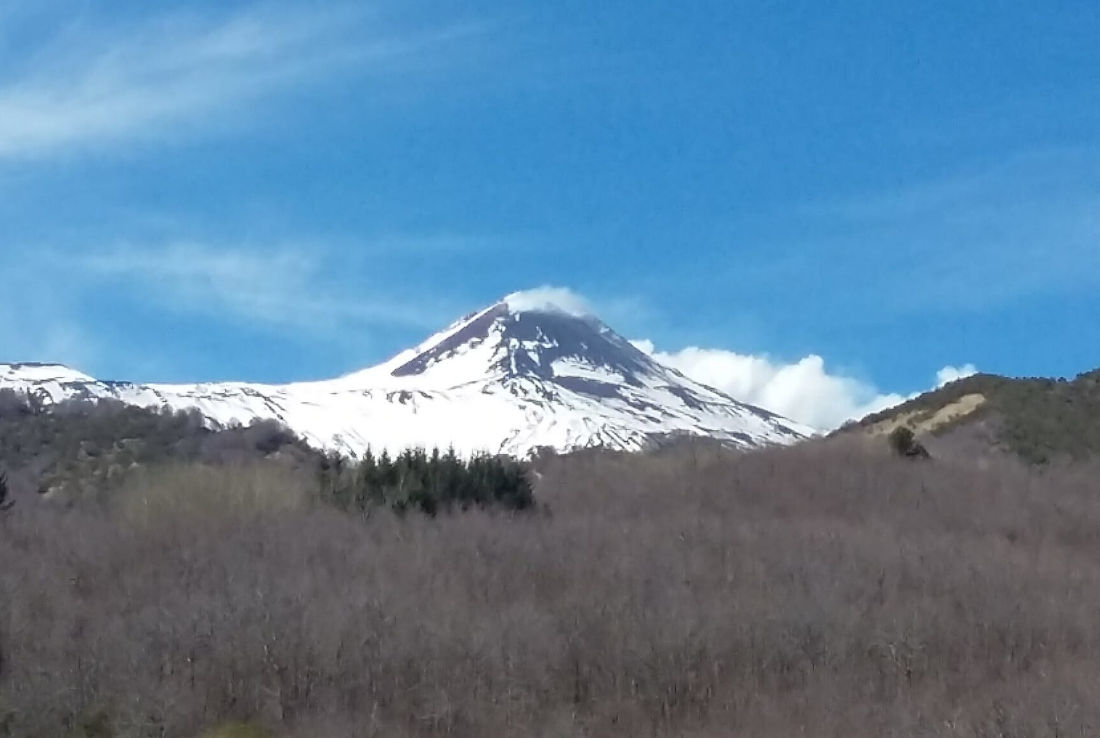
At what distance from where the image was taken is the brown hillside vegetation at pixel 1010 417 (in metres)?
41.6

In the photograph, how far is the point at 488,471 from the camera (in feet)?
93.7

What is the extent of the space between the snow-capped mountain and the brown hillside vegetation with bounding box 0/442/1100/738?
157 ft

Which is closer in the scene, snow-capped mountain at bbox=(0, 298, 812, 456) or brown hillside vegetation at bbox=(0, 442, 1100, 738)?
brown hillside vegetation at bbox=(0, 442, 1100, 738)

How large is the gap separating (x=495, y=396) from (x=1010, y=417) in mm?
76580

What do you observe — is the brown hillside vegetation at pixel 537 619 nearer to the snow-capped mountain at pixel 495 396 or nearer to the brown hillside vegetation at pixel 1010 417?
the brown hillside vegetation at pixel 1010 417

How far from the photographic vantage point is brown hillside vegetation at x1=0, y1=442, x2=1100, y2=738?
1719cm

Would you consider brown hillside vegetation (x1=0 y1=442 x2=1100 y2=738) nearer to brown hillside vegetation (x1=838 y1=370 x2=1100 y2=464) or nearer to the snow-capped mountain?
brown hillside vegetation (x1=838 y1=370 x2=1100 y2=464)

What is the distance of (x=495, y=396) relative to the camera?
4680 inches

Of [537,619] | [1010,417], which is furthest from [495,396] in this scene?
[537,619]

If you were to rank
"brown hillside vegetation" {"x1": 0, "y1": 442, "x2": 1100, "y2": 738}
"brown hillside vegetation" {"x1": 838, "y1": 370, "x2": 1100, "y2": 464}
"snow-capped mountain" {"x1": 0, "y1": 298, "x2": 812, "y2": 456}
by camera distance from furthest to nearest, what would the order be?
1. "snow-capped mountain" {"x1": 0, "y1": 298, "x2": 812, "y2": 456}
2. "brown hillside vegetation" {"x1": 838, "y1": 370, "x2": 1100, "y2": 464}
3. "brown hillside vegetation" {"x1": 0, "y1": 442, "x2": 1100, "y2": 738}

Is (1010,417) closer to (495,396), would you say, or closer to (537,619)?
(537,619)

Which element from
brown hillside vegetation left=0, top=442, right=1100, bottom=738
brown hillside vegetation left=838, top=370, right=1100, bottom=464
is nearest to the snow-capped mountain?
brown hillside vegetation left=838, top=370, right=1100, bottom=464

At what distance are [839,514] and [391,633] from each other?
12842mm

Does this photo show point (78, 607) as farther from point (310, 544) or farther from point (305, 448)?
point (305, 448)
